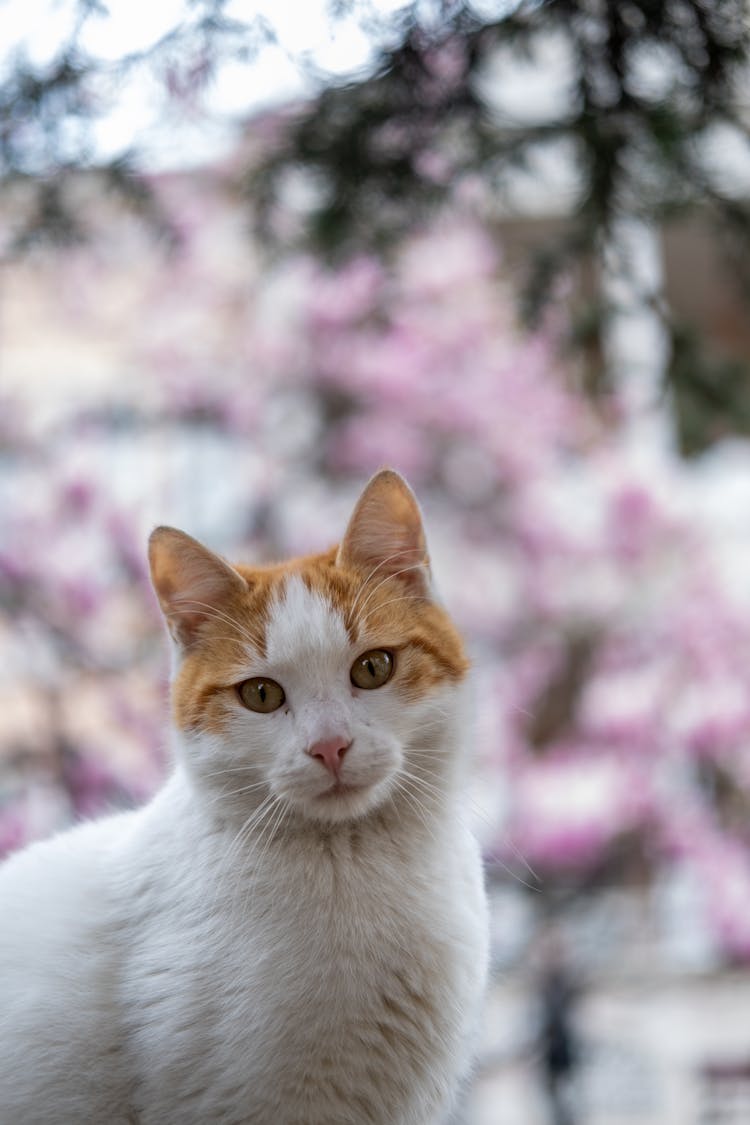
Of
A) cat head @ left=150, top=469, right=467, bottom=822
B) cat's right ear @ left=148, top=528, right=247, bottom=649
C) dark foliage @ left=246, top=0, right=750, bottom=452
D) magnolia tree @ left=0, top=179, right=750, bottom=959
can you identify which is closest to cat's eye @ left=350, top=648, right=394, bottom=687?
cat head @ left=150, top=469, right=467, bottom=822

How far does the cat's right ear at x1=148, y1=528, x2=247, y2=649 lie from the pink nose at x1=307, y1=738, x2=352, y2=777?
6.2 inches

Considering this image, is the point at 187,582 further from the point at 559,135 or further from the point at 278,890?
the point at 559,135

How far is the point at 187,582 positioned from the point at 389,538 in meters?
0.15

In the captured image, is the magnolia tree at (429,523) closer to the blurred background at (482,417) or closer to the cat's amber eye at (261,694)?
the blurred background at (482,417)

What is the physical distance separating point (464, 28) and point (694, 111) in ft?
0.76

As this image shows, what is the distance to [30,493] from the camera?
2.33 meters

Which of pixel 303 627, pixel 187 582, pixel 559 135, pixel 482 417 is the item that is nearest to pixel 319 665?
pixel 303 627

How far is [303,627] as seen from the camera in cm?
73

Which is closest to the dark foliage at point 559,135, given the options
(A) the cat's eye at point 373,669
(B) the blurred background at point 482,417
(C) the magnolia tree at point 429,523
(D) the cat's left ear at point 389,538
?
(B) the blurred background at point 482,417

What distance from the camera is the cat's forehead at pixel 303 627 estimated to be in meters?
0.73

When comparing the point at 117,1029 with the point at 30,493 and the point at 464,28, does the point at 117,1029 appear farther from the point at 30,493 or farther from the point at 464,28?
the point at 30,493

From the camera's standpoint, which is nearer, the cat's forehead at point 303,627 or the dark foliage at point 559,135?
the cat's forehead at point 303,627

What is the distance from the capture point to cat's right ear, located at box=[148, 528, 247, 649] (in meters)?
0.77

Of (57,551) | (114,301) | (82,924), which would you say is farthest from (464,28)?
(114,301)
